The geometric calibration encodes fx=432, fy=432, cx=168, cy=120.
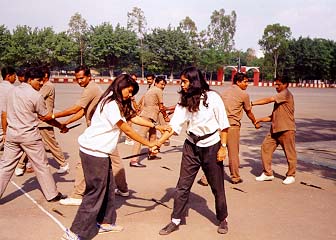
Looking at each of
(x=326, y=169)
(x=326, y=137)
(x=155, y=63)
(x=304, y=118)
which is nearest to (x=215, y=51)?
(x=155, y=63)

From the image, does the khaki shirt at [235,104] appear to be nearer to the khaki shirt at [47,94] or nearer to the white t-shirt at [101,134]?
the white t-shirt at [101,134]

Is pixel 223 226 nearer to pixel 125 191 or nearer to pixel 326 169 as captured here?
pixel 125 191

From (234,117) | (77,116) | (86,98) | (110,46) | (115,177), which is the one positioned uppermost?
(110,46)

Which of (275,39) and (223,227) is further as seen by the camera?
(275,39)

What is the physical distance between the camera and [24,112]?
5.58 meters

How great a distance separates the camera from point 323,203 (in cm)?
609

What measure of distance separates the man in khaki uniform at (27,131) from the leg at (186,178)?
73.7 inches

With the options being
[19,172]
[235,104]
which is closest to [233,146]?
[235,104]

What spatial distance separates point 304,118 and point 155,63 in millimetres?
49982

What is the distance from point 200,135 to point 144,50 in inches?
2532

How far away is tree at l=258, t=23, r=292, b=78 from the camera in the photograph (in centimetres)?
7319

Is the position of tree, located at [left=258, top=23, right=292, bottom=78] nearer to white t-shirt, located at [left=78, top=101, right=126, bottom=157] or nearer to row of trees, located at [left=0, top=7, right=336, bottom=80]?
row of trees, located at [left=0, top=7, right=336, bottom=80]

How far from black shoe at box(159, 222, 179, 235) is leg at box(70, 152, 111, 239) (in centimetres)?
78

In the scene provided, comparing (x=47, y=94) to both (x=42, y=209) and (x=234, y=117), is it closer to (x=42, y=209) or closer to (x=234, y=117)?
(x=42, y=209)
